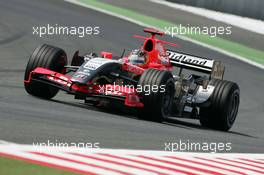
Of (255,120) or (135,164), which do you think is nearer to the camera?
(135,164)

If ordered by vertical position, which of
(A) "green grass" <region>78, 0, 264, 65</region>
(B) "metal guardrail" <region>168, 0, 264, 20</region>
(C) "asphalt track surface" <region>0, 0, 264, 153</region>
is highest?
(B) "metal guardrail" <region>168, 0, 264, 20</region>

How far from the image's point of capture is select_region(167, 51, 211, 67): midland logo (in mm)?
16375

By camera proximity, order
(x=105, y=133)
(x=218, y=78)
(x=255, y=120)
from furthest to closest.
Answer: (x=255, y=120) → (x=218, y=78) → (x=105, y=133)

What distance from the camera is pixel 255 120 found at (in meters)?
17.8

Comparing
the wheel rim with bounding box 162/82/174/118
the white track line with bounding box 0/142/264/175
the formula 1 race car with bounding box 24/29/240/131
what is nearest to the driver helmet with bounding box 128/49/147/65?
the formula 1 race car with bounding box 24/29/240/131

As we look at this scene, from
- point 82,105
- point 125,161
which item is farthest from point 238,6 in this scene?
point 125,161

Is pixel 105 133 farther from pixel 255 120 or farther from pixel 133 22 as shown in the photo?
pixel 133 22

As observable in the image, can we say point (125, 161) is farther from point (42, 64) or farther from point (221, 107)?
point (221, 107)

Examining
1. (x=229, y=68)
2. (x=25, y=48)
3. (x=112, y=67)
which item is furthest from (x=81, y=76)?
(x=229, y=68)

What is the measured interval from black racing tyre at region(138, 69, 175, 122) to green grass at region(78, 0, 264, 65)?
40.3 feet

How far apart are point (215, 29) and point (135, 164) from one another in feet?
66.2

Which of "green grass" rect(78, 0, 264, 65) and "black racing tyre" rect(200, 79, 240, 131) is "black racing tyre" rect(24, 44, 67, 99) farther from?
"green grass" rect(78, 0, 264, 65)

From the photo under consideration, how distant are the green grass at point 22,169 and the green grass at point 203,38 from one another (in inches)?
715

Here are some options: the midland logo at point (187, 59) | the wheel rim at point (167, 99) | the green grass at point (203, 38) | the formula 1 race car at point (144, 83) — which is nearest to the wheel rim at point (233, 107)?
the formula 1 race car at point (144, 83)
